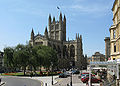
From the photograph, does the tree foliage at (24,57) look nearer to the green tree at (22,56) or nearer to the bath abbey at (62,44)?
the green tree at (22,56)

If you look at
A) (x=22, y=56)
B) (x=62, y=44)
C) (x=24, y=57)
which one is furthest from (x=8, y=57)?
(x=62, y=44)

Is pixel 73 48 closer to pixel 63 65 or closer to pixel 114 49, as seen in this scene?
pixel 63 65

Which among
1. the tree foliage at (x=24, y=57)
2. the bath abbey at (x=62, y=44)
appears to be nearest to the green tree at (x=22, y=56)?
the tree foliage at (x=24, y=57)

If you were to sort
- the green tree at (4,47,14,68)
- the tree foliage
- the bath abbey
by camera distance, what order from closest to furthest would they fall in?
the tree foliage, the green tree at (4,47,14,68), the bath abbey

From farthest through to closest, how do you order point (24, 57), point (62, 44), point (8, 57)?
1. point (62, 44)
2. point (8, 57)
3. point (24, 57)

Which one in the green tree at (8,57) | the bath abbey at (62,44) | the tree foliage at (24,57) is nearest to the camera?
the tree foliage at (24,57)

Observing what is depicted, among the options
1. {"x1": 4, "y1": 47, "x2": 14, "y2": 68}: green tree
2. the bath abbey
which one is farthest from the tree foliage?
the bath abbey

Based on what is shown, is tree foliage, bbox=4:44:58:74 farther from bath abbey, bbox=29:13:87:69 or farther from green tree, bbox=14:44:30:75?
bath abbey, bbox=29:13:87:69

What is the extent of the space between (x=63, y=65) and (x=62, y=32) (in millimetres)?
31044

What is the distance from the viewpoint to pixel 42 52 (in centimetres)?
5922

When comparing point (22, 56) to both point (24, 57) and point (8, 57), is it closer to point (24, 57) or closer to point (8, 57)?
point (24, 57)

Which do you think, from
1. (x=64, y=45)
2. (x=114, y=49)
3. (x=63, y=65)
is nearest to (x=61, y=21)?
(x=64, y=45)

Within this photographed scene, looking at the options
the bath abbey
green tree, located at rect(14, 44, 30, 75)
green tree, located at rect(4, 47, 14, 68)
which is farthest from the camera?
the bath abbey

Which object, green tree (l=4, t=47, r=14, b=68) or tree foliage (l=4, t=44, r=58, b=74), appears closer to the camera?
tree foliage (l=4, t=44, r=58, b=74)
